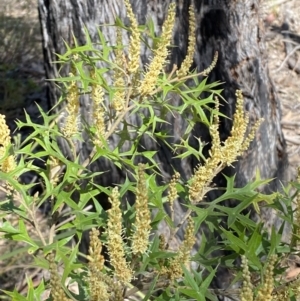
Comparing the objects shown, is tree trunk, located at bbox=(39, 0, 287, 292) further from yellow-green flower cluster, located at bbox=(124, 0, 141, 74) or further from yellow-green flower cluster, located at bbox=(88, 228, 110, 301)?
yellow-green flower cluster, located at bbox=(88, 228, 110, 301)

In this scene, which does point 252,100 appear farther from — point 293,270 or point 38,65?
point 38,65

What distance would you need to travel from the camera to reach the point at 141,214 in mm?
970

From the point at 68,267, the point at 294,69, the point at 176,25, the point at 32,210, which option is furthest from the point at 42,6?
the point at 294,69

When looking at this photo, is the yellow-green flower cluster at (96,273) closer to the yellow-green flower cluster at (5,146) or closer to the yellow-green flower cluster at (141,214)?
the yellow-green flower cluster at (141,214)

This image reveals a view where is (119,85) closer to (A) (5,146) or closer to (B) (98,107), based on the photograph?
(B) (98,107)

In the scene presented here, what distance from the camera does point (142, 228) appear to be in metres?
1.00

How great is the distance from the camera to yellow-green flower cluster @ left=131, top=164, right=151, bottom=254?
36.8 inches

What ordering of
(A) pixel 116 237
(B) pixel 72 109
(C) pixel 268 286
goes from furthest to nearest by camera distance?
(B) pixel 72 109
(A) pixel 116 237
(C) pixel 268 286

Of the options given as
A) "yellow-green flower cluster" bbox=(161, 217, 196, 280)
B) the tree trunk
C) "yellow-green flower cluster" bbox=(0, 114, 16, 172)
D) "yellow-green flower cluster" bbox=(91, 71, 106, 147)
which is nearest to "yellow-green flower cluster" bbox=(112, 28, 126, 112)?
"yellow-green flower cluster" bbox=(91, 71, 106, 147)

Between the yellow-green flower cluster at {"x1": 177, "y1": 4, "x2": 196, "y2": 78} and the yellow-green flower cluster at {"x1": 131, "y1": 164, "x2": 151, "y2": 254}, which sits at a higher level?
the yellow-green flower cluster at {"x1": 177, "y1": 4, "x2": 196, "y2": 78}

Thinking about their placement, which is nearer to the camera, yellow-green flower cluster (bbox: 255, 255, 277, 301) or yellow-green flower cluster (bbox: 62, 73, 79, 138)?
yellow-green flower cluster (bbox: 255, 255, 277, 301)

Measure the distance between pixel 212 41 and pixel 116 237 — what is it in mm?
1552

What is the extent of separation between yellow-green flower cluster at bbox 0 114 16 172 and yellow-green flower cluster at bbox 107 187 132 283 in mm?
419

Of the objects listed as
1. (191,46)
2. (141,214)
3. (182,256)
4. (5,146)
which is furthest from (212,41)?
(141,214)
